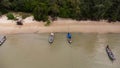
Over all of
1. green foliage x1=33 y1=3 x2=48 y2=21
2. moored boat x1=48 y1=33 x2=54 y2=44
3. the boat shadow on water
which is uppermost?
green foliage x1=33 y1=3 x2=48 y2=21

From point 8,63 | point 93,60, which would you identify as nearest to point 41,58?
point 8,63

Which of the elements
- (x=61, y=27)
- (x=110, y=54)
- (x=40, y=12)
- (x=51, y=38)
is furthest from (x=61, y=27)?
(x=110, y=54)

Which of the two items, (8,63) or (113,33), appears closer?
(8,63)

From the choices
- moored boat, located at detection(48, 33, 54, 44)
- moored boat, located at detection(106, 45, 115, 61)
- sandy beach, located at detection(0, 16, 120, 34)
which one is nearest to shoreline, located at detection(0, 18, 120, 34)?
sandy beach, located at detection(0, 16, 120, 34)

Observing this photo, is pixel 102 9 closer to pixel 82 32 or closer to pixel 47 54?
Answer: pixel 82 32

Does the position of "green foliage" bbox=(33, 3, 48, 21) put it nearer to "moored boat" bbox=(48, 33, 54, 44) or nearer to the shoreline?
the shoreline

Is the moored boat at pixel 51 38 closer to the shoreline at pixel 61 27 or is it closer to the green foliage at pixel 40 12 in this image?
the shoreline at pixel 61 27

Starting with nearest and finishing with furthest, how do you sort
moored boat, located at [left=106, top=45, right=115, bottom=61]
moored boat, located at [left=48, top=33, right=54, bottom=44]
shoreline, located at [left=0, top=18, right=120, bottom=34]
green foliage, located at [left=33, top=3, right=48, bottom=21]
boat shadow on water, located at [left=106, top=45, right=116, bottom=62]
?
1. boat shadow on water, located at [left=106, top=45, right=116, bottom=62]
2. moored boat, located at [left=106, top=45, right=115, bottom=61]
3. moored boat, located at [left=48, top=33, right=54, bottom=44]
4. shoreline, located at [left=0, top=18, right=120, bottom=34]
5. green foliage, located at [left=33, top=3, right=48, bottom=21]
